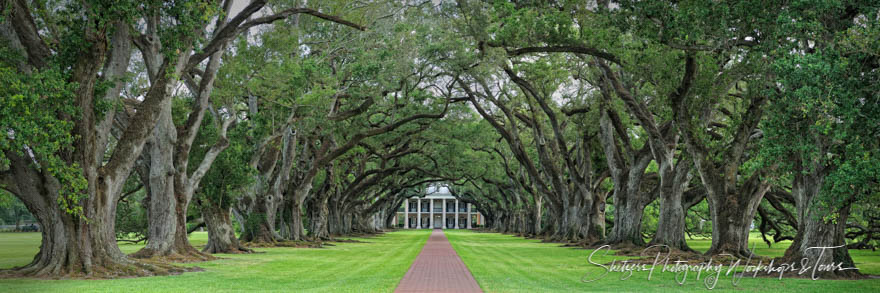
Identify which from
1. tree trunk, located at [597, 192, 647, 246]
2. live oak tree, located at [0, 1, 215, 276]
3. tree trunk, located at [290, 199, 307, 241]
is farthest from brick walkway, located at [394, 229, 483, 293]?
tree trunk, located at [290, 199, 307, 241]

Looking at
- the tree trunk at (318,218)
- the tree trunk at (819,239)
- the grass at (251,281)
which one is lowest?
the grass at (251,281)

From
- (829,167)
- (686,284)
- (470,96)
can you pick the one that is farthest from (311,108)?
(829,167)

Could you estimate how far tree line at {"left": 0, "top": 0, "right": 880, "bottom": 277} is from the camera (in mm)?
11961

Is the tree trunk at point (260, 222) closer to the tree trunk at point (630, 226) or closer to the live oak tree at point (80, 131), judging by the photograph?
the live oak tree at point (80, 131)

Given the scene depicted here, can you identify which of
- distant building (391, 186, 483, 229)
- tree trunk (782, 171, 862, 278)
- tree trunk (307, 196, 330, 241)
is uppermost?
distant building (391, 186, 483, 229)

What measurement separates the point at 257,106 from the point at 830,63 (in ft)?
68.3

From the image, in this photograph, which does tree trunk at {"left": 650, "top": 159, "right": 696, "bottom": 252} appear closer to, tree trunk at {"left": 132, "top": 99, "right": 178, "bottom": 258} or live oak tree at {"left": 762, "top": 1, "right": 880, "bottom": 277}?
live oak tree at {"left": 762, "top": 1, "right": 880, "bottom": 277}

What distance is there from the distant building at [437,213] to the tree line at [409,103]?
339ft

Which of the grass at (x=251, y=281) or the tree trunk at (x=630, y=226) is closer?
the grass at (x=251, y=281)

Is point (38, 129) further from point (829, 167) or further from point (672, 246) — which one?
point (672, 246)

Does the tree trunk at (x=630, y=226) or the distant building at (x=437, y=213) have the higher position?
the distant building at (x=437, y=213)

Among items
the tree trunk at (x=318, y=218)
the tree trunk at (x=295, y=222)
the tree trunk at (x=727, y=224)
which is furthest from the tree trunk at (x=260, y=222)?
the tree trunk at (x=727, y=224)

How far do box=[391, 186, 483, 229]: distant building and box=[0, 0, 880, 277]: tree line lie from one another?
339 ft

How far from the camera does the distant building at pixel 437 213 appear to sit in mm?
140500
